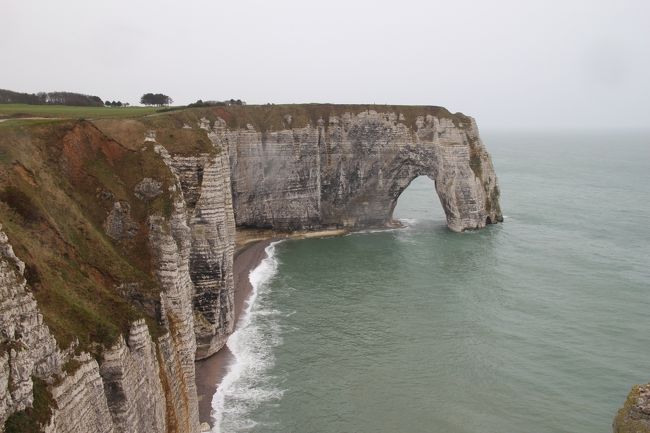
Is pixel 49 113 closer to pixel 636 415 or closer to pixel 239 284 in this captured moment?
pixel 239 284

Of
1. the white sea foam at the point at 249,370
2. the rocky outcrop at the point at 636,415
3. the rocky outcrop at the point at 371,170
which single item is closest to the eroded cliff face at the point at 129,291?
the white sea foam at the point at 249,370

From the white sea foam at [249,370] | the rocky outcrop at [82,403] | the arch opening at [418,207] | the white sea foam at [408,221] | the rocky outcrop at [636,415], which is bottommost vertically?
the white sea foam at [249,370]

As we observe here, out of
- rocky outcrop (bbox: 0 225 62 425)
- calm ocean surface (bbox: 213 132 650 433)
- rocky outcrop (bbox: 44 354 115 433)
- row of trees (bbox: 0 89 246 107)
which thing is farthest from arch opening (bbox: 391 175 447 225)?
rocky outcrop (bbox: 0 225 62 425)

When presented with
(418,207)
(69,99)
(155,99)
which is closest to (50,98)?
(69,99)

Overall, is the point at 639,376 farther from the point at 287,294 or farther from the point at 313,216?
the point at 313,216

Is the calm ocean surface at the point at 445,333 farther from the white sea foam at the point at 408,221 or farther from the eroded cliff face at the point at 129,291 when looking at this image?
the eroded cliff face at the point at 129,291

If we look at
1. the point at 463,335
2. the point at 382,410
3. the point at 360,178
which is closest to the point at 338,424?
the point at 382,410
